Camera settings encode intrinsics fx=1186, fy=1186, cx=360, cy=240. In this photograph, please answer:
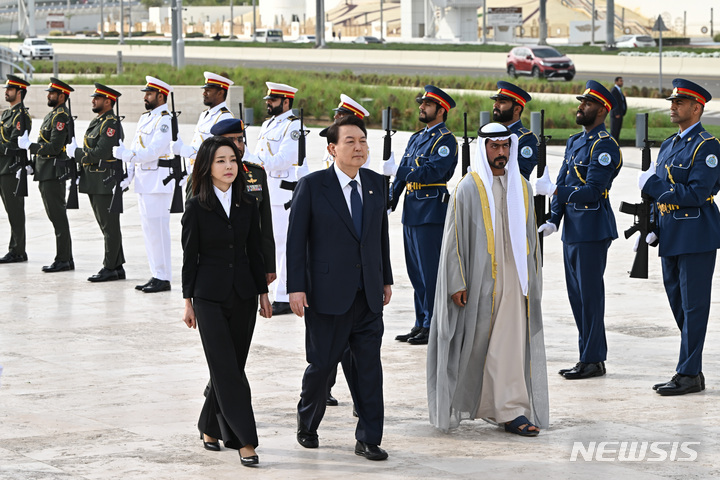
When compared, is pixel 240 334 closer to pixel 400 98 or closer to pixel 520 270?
pixel 520 270

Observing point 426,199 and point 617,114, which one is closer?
point 426,199

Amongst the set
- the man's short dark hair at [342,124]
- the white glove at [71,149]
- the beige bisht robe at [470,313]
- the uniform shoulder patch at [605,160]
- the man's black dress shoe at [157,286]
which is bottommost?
the man's black dress shoe at [157,286]

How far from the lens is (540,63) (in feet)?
148

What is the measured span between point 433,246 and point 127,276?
4.65m

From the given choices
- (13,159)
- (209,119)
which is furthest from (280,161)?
(13,159)

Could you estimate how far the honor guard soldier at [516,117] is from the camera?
10094mm

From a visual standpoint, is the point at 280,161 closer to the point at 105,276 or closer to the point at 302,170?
the point at 302,170

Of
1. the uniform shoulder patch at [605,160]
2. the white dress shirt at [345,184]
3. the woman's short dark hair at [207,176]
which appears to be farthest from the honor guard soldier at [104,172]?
the white dress shirt at [345,184]

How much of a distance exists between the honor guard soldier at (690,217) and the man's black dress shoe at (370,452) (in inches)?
98.6

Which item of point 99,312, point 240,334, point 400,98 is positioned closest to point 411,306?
point 99,312

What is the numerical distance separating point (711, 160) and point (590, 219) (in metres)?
1.00

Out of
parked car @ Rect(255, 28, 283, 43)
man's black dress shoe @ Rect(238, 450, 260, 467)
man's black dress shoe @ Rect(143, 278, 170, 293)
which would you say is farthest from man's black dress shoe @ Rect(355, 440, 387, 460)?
parked car @ Rect(255, 28, 283, 43)

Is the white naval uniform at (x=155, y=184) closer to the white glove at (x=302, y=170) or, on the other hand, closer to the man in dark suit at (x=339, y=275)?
the white glove at (x=302, y=170)

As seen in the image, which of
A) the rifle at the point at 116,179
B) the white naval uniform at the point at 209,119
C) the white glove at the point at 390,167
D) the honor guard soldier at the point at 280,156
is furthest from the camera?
the rifle at the point at 116,179
